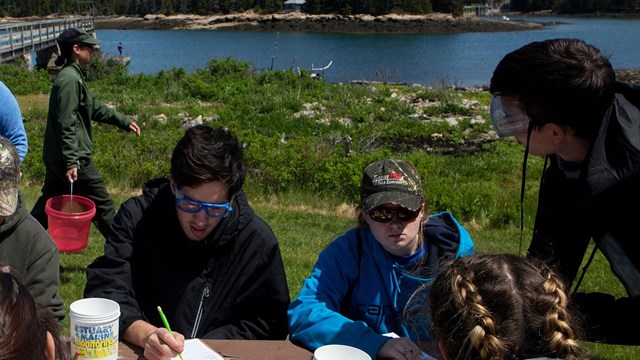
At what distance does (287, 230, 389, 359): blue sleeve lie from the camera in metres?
2.67

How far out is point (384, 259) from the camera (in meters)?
2.98

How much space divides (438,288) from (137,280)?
1.57 metres

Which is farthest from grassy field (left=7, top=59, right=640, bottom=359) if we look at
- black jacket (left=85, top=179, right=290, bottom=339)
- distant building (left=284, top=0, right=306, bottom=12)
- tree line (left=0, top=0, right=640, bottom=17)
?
distant building (left=284, top=0, right=306, bottom=12)

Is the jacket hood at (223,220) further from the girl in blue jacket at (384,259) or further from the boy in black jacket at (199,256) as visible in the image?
the girl in blue jacket at (384,259)

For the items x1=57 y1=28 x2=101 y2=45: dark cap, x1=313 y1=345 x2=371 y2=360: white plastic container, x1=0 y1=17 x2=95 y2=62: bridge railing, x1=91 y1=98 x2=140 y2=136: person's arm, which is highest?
x1=57 y1=28 x2=101 y2=45: dark cap

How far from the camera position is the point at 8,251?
Answer: 299 cm

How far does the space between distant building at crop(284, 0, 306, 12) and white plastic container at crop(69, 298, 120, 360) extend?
339 ft

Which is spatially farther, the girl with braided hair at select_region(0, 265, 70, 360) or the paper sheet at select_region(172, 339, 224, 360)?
the paper sheet at select_region(172, 339, 224, 360)

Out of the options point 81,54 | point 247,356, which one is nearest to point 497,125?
point 247,356

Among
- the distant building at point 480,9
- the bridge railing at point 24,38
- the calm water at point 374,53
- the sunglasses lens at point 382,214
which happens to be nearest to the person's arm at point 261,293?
the sunglasses lens at point 382,214

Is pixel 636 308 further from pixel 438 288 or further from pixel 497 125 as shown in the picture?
pixel 438 288

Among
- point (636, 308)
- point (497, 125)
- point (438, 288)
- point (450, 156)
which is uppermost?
point (497, 125)

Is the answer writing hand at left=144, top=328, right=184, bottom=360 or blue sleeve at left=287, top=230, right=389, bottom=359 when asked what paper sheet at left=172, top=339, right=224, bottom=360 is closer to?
writing hand at left=144, top=328, right=184, bottom=360

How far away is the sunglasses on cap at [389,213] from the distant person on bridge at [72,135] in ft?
11.2
